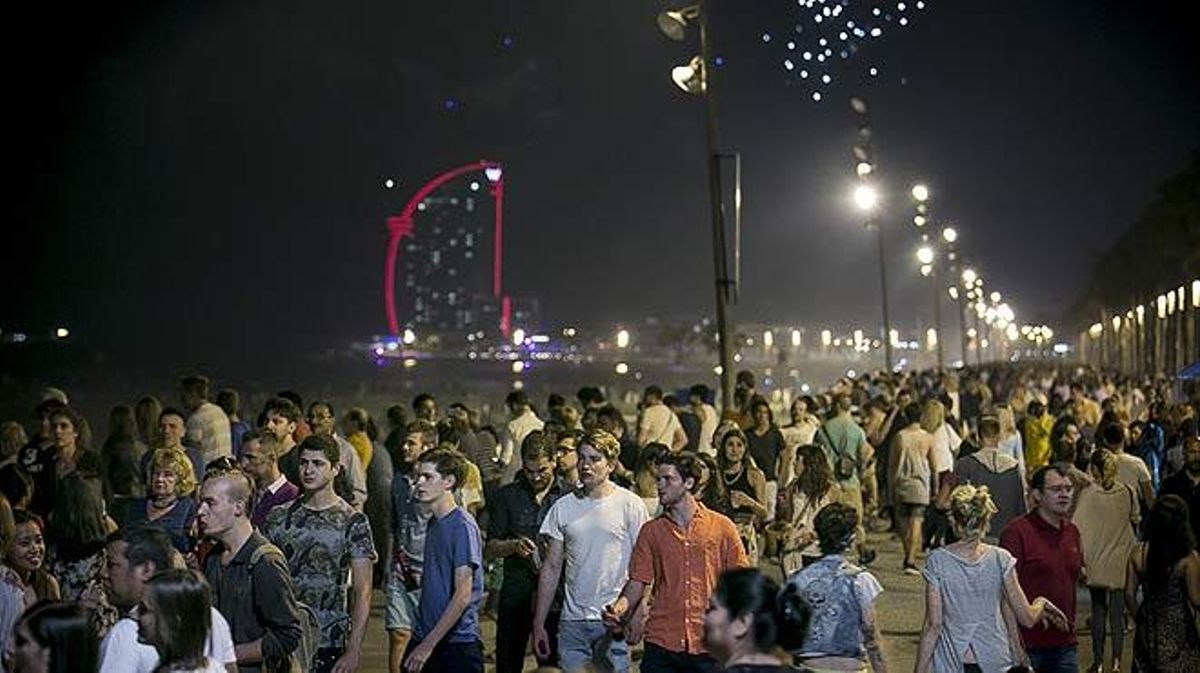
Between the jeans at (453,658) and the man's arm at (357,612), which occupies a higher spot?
the man's arm at (357,612)

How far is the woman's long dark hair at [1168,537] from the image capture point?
8.98 m

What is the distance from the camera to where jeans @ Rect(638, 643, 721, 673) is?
313 inches

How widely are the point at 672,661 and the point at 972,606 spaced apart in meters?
1.40

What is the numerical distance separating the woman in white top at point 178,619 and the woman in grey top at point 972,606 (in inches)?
145

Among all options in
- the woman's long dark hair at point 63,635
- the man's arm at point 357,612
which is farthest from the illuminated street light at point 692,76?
the woman's long dark hair at point 63,635

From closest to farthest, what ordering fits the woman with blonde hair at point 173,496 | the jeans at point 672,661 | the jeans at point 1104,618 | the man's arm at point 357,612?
the man's arm at point 357,612
the jeans at point 672,661
the woman with blonde hair at point 173,496
the jeans at point 1104,618

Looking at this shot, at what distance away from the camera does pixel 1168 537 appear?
902 cm

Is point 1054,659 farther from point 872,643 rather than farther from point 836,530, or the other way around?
point 836,530

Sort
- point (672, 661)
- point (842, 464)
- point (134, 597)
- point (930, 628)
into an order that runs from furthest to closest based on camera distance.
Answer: point (842, 464), point (672, 661), point (930, 628), point (134, 597)

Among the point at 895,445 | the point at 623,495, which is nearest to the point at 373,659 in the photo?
the point at 623,495

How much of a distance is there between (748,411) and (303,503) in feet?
31.6

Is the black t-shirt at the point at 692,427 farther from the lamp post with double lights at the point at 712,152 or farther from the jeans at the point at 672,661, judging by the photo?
the jeans at the point at 672,661

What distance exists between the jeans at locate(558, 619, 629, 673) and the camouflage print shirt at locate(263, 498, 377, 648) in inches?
57.4

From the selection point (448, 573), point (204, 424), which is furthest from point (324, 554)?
point (204, 424)
